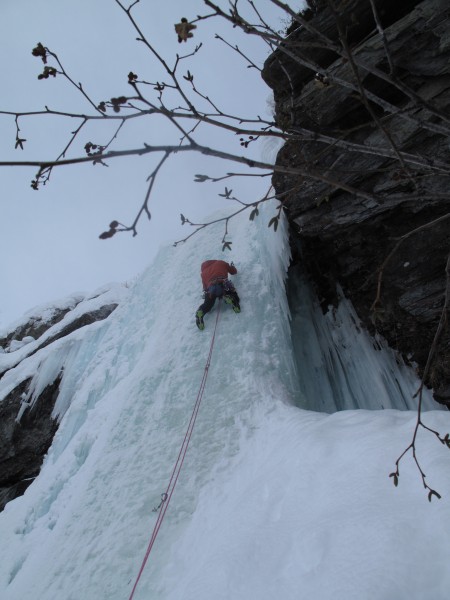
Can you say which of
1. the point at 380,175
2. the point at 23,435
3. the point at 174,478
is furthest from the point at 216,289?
the point at 23,435

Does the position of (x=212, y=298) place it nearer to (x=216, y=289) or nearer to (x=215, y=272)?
(x=216, y=289)

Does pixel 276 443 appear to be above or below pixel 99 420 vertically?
below

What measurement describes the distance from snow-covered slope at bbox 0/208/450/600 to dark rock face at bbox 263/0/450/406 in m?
0.66

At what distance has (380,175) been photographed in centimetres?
423

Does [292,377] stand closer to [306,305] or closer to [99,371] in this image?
[306,305]

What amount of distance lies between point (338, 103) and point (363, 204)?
3.93 feet

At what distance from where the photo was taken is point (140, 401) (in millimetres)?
4402

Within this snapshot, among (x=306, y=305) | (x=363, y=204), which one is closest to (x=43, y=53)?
(x=363, y=204)

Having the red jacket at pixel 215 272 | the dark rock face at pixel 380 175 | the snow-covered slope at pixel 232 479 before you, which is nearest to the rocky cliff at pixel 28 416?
the snow-covered slope at pixel 232 479

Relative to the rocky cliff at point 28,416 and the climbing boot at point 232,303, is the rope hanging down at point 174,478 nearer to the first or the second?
the climbing boot at point 232,303

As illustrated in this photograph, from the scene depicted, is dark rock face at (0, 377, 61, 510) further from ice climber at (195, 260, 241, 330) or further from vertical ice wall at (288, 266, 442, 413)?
vertical ice wall at (288, 266, 442, 413)

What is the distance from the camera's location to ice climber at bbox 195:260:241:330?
5.19 m

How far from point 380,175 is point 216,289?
254 cm

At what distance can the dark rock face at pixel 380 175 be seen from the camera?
353 cm
